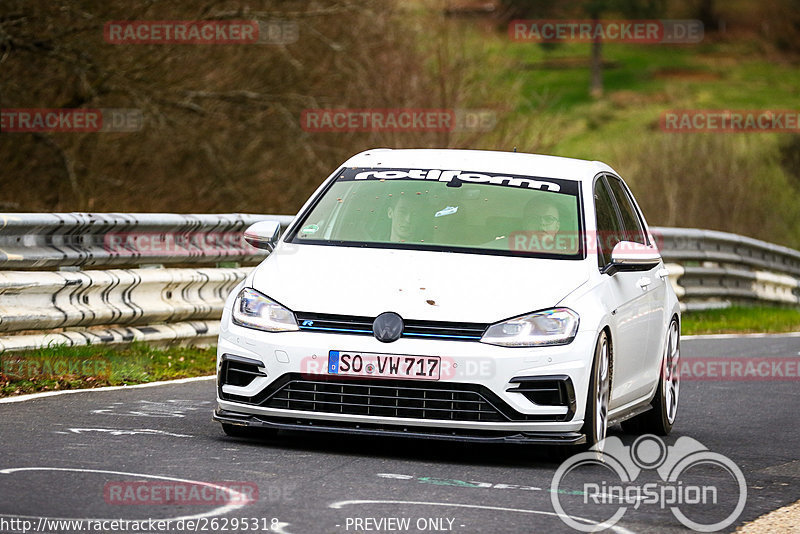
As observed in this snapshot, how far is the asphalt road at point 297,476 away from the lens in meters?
5.75

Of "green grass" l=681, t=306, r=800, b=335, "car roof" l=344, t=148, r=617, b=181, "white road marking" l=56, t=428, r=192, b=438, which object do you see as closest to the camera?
"white road marking" l=56, t=428, r=192, b=438

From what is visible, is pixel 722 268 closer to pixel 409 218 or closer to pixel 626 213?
pixel 626 213

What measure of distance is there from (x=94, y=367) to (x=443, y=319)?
380 centimetres

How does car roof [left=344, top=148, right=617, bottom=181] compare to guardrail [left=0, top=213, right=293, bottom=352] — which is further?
guardrail [left=0, top=213, right=293, bottom=352]

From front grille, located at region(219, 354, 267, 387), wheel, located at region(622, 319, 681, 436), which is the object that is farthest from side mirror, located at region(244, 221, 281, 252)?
wheel, located at region(622, 319, 681, 436)

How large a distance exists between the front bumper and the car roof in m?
1.62

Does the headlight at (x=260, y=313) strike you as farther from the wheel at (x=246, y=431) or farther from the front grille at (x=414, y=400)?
the wheel at (x=246, y=431)

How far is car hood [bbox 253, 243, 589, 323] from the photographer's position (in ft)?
24.1

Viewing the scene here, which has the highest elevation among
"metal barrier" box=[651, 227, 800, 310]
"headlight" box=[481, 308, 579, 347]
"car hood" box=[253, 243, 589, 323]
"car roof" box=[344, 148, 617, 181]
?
"car roof" box=[344, 148, 617, 181]

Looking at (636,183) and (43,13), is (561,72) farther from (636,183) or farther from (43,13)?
(43,13)

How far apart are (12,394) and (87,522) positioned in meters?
3.95

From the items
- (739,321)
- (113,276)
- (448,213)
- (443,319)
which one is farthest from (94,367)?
(739,321)

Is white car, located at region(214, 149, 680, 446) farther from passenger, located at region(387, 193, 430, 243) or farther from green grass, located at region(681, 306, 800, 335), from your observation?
green grass, located at region(681, 306, 800, 335)

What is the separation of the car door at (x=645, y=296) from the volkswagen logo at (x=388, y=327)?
6.49 feet
